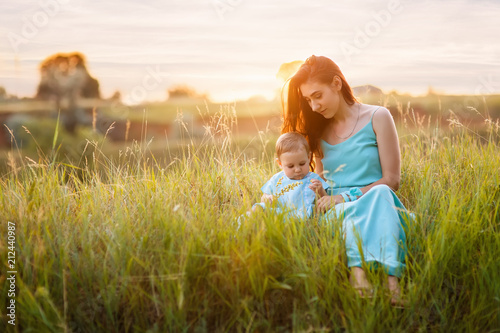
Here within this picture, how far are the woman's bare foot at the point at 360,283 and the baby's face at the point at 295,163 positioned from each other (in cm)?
97

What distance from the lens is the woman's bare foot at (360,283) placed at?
2227 millimetres

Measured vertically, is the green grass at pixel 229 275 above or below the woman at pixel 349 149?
below

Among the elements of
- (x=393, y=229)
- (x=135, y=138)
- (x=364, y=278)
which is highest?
(x=135, y=138)

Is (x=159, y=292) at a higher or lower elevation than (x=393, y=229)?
lower

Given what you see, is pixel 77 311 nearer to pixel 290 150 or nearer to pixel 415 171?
pixel 290 150

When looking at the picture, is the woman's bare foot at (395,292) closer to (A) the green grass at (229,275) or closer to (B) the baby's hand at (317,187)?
(A) the green grass at (229,275)

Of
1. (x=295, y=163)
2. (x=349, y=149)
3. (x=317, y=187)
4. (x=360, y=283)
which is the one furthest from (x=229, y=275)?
(x=349, y=149)

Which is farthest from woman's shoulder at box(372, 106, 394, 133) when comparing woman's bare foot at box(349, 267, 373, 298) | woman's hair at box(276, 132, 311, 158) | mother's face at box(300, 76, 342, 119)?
woman's bare foot at box(349, 267, 373, 298)

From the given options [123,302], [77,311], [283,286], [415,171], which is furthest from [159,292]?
[415,171]

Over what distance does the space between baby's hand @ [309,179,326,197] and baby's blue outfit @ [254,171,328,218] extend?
0.16 ft

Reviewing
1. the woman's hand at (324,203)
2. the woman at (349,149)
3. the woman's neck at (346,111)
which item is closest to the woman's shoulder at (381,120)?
the woman at (349,149)

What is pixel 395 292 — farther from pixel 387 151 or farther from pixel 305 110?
pixel 305 110

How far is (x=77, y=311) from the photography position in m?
2.21

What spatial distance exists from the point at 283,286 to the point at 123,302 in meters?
0.84
